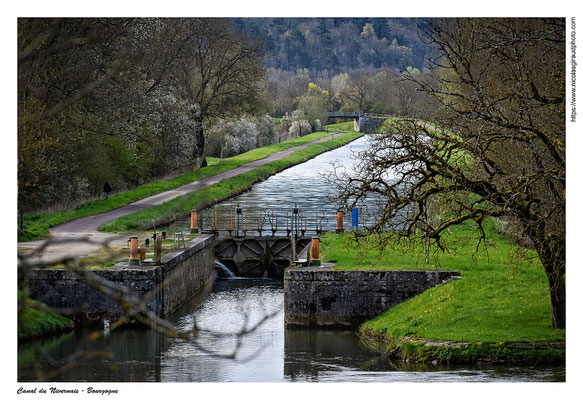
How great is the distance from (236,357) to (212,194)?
86.2ft

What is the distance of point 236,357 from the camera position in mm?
17188

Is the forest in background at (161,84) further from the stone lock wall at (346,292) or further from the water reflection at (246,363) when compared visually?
the water reflection at (246,363)

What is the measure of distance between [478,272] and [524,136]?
26.7 ft

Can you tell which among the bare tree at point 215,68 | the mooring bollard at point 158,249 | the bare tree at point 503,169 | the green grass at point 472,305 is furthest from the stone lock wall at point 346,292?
the bare tree at point 215,68

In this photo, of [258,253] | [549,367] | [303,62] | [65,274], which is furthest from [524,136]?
[303,62]

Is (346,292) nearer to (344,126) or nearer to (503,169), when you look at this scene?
(503,169)

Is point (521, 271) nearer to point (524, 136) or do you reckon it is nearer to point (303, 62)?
point (524, 136)

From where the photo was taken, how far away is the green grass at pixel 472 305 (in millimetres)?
17734

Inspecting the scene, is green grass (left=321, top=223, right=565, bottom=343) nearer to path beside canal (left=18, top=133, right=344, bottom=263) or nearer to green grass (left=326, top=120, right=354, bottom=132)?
path beside canal (left=18, top=133, right=344, bottom=263)

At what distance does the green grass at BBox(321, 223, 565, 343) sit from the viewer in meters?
17.7

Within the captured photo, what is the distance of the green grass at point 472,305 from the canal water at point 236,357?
1.03m

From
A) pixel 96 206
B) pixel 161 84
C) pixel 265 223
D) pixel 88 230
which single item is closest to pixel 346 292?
pixel 88 230

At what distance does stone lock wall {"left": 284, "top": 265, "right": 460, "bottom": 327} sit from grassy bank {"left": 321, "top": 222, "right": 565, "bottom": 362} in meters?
0.43
